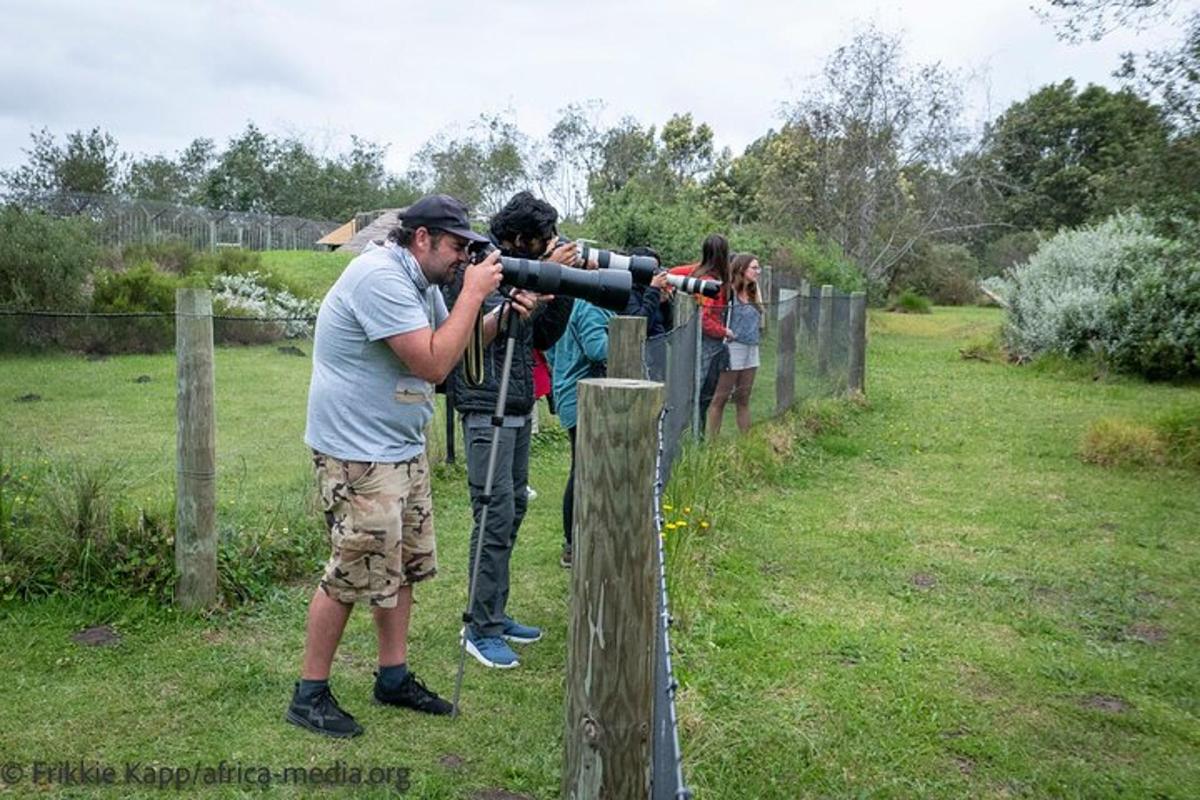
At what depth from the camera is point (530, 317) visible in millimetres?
3943

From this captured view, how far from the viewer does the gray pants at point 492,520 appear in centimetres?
392

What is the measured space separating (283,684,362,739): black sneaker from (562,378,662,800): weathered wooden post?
1607mm

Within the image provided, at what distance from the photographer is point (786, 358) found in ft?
30.2

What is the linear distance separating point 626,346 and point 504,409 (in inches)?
22.4

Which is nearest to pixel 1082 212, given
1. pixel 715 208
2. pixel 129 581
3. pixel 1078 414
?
pixel 715 208

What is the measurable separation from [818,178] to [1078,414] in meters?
11.9

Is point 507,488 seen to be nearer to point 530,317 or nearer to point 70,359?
point 530,317

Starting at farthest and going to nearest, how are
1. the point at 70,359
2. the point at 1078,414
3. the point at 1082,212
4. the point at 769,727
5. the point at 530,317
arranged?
the point at 1082,212 → the point at 1078,414 → the point at 70,359 → the point at 530,317 → the point at 769,727

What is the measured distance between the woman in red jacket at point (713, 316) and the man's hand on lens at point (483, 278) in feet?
12.8

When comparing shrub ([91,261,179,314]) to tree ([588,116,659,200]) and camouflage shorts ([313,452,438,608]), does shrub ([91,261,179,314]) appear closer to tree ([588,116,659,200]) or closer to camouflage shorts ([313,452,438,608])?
camouflage shorts ([313,452,438,608])

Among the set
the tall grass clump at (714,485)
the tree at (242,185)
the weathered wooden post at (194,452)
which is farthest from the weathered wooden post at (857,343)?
the tree at (242,185)

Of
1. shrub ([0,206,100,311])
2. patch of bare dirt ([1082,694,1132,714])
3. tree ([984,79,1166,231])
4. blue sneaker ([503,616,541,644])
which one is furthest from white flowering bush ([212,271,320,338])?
tree ([984,79,1166,231])

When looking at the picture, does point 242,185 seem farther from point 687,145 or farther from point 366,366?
point 366,366

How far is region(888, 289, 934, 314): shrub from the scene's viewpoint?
30922 millimetres
